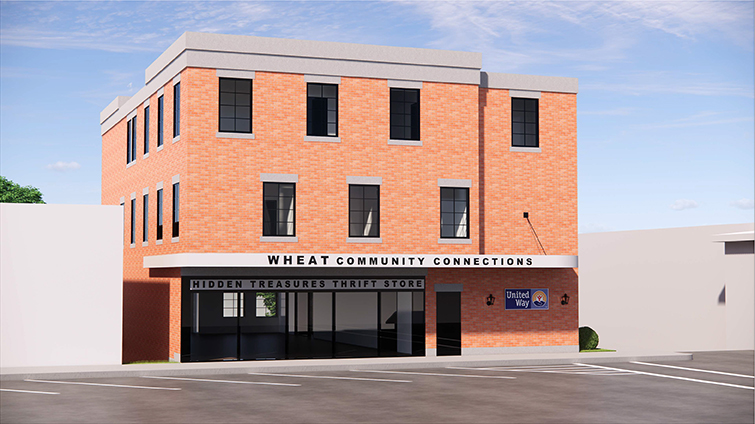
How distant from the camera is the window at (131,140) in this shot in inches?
1374

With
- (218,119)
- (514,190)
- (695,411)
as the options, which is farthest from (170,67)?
(695,411)

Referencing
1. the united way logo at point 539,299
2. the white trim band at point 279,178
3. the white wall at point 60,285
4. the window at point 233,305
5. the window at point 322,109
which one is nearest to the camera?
the white wall at point 60,285

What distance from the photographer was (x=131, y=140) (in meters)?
35.2

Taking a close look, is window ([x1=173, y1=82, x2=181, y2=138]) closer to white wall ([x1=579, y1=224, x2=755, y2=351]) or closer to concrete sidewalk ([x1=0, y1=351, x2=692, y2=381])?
concrete sidewalk ([x1=0, y1=351, x2=692, y2=381])

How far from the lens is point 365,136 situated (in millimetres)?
28969

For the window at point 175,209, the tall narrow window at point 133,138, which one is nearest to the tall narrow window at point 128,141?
the tall narrow window at point 133,138

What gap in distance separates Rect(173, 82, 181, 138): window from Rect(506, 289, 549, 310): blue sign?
12.5 meters

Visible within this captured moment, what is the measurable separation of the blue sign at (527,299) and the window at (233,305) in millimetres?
9417

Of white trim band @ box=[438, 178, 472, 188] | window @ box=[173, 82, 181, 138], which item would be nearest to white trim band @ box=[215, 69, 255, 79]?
window @ box=[173, 82, 181, 138]

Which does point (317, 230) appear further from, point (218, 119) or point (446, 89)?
point (446, 89)

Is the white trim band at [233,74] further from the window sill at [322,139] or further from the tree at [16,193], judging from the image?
the tree at [16,193]

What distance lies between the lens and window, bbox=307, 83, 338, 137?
28.6 meters

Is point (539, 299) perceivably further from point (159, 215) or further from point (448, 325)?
point (159, 215)

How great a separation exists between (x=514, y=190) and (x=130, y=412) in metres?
17.4
